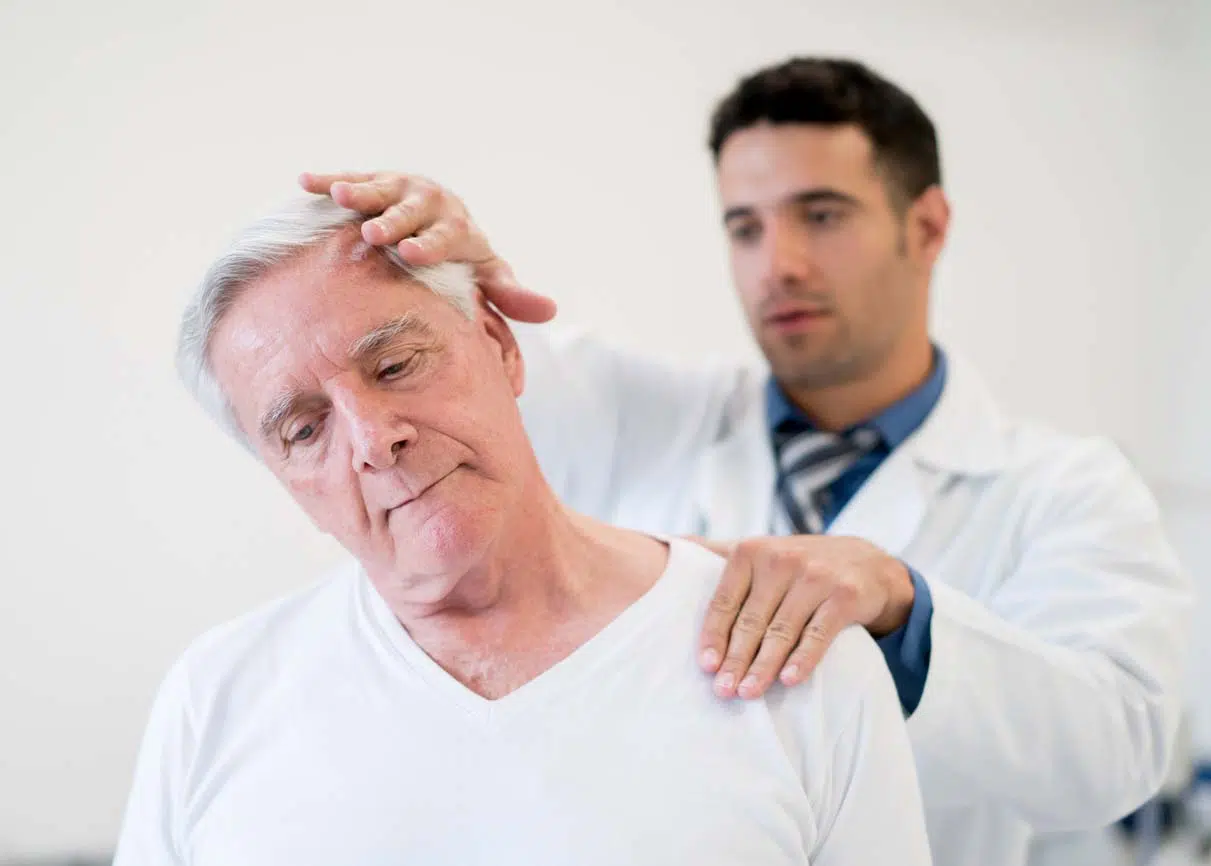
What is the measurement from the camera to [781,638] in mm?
1033

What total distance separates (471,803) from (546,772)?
0.22 ft

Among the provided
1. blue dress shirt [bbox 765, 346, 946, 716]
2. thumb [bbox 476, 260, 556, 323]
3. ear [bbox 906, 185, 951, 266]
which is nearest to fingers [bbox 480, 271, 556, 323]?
thumb [bbox 476, 260, 556, 323]

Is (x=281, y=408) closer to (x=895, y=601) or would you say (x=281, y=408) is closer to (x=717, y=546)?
(x=717, y=546)

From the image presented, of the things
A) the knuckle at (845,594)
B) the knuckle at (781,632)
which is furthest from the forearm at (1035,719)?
the knuckle at (781,632)

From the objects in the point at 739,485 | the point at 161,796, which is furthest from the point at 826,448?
the point at 161,796

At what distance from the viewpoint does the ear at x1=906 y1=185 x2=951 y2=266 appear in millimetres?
1757

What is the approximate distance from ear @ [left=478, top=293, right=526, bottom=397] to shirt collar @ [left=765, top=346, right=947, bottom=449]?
0.69m

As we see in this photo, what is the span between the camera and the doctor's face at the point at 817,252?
1634 mm

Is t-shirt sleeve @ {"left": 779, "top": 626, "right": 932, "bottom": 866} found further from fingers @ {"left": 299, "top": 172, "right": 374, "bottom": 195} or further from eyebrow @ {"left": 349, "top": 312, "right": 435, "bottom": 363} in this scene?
A: fingers @ {"left": 299, "top": 172, "right": 374, "bottom": 195}

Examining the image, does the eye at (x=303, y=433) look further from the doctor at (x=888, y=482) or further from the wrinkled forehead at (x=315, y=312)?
the doctor at (x=888, y=482)

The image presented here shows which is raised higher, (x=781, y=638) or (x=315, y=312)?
(x=315, y=312)

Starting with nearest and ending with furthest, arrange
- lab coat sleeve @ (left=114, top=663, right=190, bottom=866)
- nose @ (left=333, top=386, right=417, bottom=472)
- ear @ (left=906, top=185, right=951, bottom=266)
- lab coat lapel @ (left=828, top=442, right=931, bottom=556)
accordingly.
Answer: nose @ (left=333, top=386, right=417, bottom=472)
lab coat sleeve @ (left=114, top=663, right=190, bottom=866)
lab coat lapel @ (left=828, top=442, right=931, bottom=556)
ear @ (left=906, top=185, right=951, bottom=266)

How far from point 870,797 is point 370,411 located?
0.54m

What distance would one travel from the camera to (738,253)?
1711 mm
